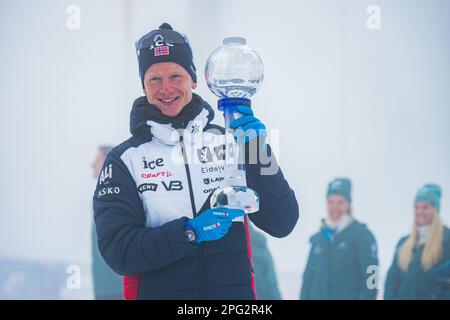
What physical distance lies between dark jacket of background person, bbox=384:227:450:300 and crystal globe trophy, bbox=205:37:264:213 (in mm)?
2221

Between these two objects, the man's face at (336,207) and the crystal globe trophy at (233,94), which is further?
the man's face at (336,207)

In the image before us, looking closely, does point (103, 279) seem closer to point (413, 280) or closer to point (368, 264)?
point (368, 264)

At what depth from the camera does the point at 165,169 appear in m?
1.74

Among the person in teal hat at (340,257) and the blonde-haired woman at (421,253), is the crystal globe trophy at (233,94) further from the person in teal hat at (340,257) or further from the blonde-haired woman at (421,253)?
the blonde-haired woman at (421,253)

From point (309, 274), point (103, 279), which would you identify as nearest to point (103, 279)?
point (103, 279)

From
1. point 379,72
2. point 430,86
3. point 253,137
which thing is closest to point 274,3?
point 379,72

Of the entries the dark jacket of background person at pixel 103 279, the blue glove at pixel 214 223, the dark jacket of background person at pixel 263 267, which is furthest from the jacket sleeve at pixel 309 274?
the blue glove at pixel 214 223

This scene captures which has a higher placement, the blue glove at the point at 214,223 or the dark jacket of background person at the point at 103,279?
the blue glove at the point at 214,223

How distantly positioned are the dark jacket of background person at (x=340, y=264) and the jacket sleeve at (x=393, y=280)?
11cm

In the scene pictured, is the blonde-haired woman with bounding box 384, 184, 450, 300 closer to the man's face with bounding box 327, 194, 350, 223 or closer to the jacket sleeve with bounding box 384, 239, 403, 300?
the jacket sleeve with bounding box 384, 239, 403, 300

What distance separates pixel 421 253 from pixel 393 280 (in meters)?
0.19

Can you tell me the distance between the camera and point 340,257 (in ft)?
11.7

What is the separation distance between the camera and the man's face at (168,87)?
1.75 m

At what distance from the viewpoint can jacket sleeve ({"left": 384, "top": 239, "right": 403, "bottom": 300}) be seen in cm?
360
